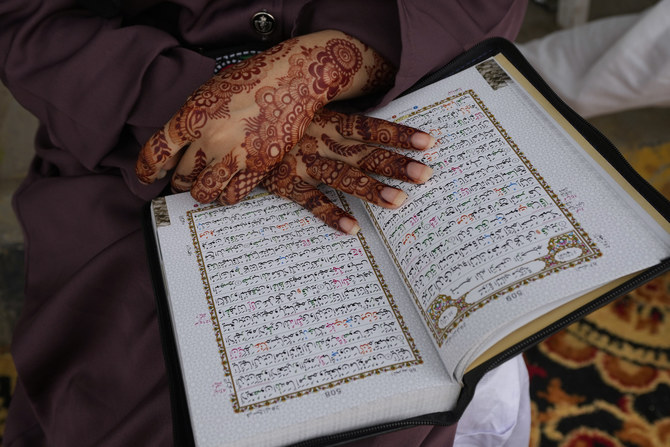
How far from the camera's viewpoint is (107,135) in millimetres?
746

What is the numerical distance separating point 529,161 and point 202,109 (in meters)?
0.35

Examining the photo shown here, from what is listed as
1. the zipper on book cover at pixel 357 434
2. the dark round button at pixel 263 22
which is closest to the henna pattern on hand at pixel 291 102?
the dark round button at pixel 263 22

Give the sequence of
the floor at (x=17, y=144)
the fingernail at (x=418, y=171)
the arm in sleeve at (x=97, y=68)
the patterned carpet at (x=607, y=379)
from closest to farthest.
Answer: the fingernail at (x=418, y=171)
the arm in sleeve at (x=97, y=68)
the patterned carpet at (x=607, y=379)
the floor at (x=17, y=144)

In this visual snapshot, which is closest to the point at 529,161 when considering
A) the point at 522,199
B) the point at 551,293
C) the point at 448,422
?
the point at 522,199

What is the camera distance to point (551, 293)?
493 millimetres

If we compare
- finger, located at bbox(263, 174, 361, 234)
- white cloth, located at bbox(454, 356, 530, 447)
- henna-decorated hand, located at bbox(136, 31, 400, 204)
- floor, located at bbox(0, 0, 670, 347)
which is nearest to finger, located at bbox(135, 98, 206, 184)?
henna-decorated hand, located at bbox(136, 31, 400, 204)

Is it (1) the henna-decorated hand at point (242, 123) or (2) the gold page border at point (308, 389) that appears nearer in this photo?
(2) the gold page border at point (308, 389)

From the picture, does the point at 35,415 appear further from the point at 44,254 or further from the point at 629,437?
the point at 629,437

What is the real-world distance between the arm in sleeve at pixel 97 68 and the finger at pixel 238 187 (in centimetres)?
15

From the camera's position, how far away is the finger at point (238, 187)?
655 millimetres

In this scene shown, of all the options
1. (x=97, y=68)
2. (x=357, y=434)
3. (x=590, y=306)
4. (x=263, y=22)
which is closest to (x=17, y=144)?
(x=97, y=68)

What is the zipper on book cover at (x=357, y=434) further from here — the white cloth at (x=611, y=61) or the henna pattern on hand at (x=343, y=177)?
the white cloth at (x=611, y=61)

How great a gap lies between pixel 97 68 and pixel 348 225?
0.39 meters

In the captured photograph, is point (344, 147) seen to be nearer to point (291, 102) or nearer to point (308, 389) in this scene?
point (291, 102)
